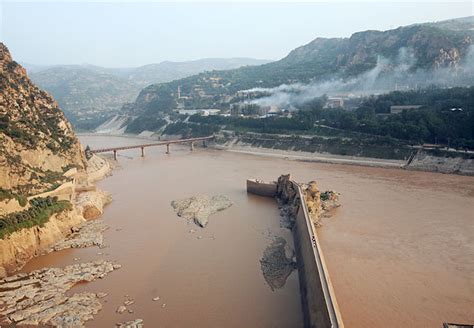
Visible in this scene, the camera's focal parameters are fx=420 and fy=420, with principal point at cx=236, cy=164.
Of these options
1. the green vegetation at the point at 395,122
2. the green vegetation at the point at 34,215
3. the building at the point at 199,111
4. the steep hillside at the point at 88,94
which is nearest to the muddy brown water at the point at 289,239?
the green vegetation at the point at 34,215

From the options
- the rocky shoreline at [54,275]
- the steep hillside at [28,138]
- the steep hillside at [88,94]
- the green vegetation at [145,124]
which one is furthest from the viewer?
the steep hillside at [88,94]

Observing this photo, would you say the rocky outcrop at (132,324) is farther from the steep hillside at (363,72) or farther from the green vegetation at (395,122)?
the steep hillside at (363,72)

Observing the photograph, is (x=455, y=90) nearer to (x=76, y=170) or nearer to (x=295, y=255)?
(x=295, y=255)

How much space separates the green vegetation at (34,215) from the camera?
1752cm

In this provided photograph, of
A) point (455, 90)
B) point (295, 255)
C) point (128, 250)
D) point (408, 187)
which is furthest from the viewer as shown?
point (455, 90)

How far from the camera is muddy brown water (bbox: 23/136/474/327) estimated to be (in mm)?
13375

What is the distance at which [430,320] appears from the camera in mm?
12594

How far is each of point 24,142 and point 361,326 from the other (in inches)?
789

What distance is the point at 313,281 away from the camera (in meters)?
13.2

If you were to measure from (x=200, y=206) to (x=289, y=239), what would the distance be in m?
7.57

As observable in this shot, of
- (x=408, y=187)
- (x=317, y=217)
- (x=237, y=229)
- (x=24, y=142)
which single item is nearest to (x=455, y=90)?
(x=408, y=187)

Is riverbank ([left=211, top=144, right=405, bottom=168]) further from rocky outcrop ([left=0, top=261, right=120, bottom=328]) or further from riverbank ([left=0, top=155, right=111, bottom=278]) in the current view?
rocky outcrop ([left=0, top=261, right=120, bottom=328])

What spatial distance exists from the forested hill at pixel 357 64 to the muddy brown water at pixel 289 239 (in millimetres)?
37539

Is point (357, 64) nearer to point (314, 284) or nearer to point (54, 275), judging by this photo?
point (314, 284)
